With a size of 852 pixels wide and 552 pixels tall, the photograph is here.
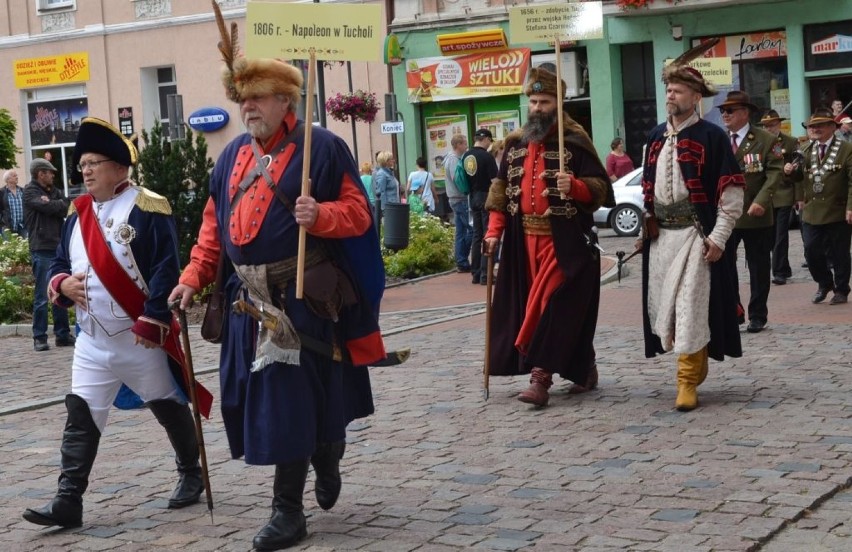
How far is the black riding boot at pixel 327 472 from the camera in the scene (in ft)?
20.4

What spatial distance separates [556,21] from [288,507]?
4686 millimetres

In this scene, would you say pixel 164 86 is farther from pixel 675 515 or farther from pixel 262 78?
pixel 675 515

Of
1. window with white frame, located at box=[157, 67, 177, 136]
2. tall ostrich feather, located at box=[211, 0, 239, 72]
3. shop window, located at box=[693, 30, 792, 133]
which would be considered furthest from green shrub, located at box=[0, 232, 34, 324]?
window with white frame, located at box=[157, 67, 177, 136]

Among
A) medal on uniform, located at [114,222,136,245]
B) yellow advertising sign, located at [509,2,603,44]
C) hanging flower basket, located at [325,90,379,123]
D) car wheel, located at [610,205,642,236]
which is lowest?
car wheel, located at [610,205,642,236]

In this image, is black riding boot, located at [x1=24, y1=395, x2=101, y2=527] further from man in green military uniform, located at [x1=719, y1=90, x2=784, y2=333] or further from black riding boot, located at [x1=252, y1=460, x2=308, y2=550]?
man in green military uniform, located at [x1=719, y1=90, x2=784, y2=333]

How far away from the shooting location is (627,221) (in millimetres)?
24891

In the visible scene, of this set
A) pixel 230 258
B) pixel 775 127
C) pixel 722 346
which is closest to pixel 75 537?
pixel 230 258

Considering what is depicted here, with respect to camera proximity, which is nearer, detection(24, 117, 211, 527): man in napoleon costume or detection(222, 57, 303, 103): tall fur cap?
detection(222, 57, 303, 103): tall fur cap

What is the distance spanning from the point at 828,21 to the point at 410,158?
9.75m

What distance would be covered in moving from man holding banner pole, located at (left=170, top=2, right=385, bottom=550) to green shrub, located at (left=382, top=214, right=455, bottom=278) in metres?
13.2

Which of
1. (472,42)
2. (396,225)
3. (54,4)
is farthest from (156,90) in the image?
(396,225)

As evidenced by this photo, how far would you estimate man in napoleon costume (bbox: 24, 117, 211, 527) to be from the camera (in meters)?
6.43

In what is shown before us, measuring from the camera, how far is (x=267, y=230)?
589 centimetres

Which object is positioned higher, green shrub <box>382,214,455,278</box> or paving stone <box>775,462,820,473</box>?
green shrub <box>382,214,455,278</box>
